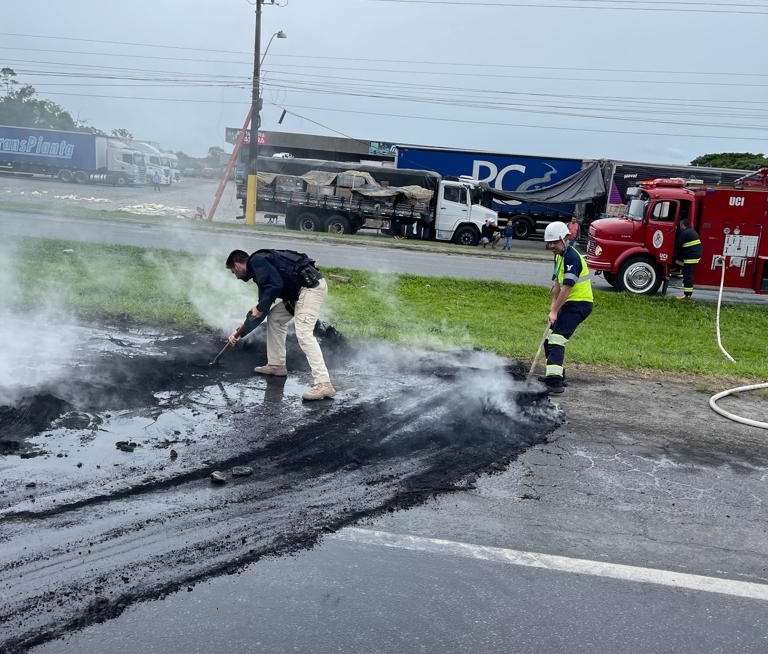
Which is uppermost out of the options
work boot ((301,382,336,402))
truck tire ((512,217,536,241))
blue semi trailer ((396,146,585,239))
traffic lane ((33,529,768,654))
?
blue semi trailer ((396,146,585,239))

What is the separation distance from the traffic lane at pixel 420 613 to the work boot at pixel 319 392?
2913 millimetres

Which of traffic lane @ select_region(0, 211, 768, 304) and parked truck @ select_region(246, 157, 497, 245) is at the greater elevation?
parked truck @ select_region(246, 157, 497, 245)

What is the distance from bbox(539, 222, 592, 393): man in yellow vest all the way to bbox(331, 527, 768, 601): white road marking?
12.4 feet

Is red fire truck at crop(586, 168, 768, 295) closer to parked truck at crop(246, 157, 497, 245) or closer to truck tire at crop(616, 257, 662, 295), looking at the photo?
truck tire at crop(616, 257, 662, 295)

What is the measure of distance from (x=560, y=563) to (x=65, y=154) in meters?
50.6

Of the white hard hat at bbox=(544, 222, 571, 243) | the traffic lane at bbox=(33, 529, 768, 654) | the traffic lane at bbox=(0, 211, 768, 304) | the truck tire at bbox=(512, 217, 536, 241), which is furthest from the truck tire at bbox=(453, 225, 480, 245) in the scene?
the traffic lane at bbox=(33, 529, 768, 654)

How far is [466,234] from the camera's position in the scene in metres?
28.7

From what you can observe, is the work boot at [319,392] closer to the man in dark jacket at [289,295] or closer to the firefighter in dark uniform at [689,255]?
the man in dark jacket at [289,295]

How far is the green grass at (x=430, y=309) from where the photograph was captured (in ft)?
33.3

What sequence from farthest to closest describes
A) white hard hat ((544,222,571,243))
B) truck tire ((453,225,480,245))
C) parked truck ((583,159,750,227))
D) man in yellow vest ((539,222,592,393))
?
parked truck ((583,159,750,227)), truck tire ((453,225,480,245)), man in yellow vest ((539,222,592,393)), white hard hat ((544,222,571,243))

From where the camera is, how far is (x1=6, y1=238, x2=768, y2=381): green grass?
10.2 m

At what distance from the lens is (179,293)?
11914 millimetres

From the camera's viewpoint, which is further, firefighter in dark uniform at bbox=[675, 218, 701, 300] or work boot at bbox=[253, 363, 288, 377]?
firefighter in dark uniform at bbox=[675, 218, 701, 300]

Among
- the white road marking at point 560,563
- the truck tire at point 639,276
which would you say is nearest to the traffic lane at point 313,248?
the truck tire at point 639,276
